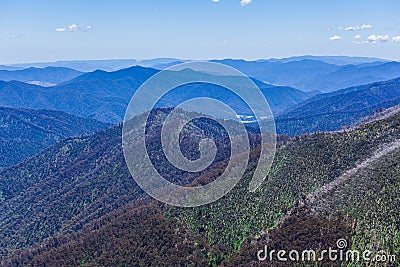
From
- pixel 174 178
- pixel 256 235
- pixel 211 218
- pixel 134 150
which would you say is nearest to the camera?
pixel 256 235

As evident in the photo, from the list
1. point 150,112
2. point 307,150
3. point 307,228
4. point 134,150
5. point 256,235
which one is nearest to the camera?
point 307,228

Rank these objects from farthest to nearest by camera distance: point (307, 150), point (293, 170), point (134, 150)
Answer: point (134, 150) → point (307, 150) → point (293, 170)

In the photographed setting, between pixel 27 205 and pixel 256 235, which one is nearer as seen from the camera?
pixel 256 235

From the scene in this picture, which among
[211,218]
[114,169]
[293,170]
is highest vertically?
[293,170]

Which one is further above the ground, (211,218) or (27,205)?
(211,218)

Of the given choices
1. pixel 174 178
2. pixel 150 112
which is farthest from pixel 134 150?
pixel 150 112

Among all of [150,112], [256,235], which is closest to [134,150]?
[150,112]

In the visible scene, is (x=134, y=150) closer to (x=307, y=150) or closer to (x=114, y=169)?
(x=114, y=169)

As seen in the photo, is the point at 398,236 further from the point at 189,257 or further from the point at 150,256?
the point at 150,256

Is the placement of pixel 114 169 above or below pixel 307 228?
below
